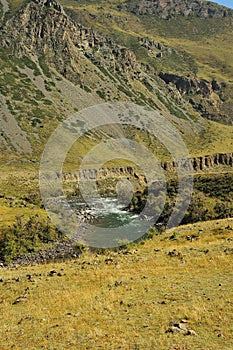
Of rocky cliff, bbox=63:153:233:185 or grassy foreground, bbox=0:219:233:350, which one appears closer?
grassy foreground, bbox=0:219:233:350

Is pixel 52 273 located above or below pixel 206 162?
above

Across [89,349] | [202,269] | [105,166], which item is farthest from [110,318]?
[105,166]

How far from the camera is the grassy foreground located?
1370cm

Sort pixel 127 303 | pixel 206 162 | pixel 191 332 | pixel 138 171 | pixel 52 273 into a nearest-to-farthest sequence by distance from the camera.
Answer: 1. pixel 191 332
2. pixel 127 303
3. pixel 52 273
4. pixel 138 171
5. pixel 206 162

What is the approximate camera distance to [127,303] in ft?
57.0

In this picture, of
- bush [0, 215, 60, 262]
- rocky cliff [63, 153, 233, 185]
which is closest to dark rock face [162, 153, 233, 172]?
rocky cliff [63, 153, 233, 185]

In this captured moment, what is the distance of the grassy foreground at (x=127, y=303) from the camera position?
1370 centimetres

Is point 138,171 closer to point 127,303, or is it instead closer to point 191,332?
point 127,303

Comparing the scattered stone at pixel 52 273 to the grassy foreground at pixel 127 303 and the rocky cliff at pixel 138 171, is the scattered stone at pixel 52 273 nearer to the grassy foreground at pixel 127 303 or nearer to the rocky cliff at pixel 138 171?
the grassy foreground at pixel 127 303

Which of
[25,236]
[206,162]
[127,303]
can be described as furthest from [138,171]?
[127,303]

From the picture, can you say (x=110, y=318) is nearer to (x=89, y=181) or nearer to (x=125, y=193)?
(x=125, y=193)

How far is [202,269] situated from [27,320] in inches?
412

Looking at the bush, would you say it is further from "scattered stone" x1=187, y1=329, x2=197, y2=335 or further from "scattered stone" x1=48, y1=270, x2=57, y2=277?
"scattered stone" x1=187, y1=329, x2=197, y2=335

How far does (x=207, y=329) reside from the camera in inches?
540
